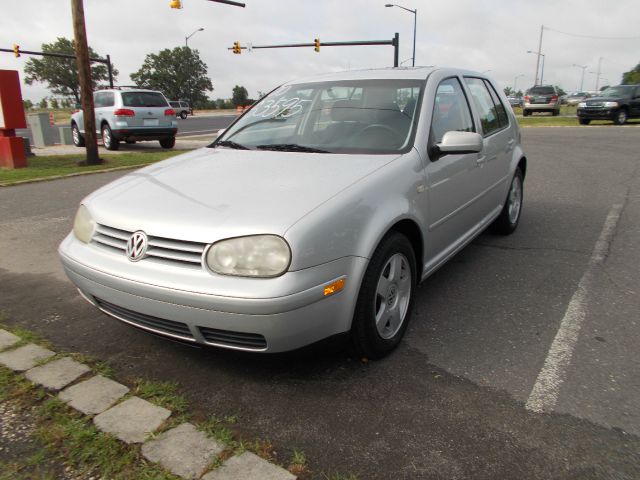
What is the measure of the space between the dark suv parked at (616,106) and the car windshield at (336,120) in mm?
20451

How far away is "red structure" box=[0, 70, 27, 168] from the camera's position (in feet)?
32.4

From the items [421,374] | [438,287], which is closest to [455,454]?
[421,374]

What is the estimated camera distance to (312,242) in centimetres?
218

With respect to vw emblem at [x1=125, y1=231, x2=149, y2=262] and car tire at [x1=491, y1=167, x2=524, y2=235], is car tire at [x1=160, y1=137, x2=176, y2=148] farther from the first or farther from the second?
vw emblem at [x1=125, y1=231, x2=149, y2=262]

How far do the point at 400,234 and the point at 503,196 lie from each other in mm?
2342

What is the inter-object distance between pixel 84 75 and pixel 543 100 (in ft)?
86.8

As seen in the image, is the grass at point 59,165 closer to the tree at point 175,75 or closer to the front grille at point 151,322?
the front grille at point 151,322

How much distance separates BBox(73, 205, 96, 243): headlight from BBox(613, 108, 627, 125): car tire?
22579 mm

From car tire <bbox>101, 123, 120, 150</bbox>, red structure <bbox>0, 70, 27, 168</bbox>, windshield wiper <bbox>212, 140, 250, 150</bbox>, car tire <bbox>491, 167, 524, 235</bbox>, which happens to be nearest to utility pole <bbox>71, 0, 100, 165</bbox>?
red structure <bbox>0, 70, 27, 168</bbox>

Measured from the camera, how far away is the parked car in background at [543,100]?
2902 centimetres

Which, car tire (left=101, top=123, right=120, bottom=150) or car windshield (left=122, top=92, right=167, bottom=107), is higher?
car windshield (left=122, top=92, right=167, bottom=107)

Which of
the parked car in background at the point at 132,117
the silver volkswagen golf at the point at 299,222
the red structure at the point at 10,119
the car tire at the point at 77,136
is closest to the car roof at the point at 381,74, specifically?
the silver volkswagen golf at the point at 299,222

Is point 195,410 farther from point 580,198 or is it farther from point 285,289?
point 580,198

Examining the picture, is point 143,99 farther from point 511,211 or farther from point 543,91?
point 543,91
